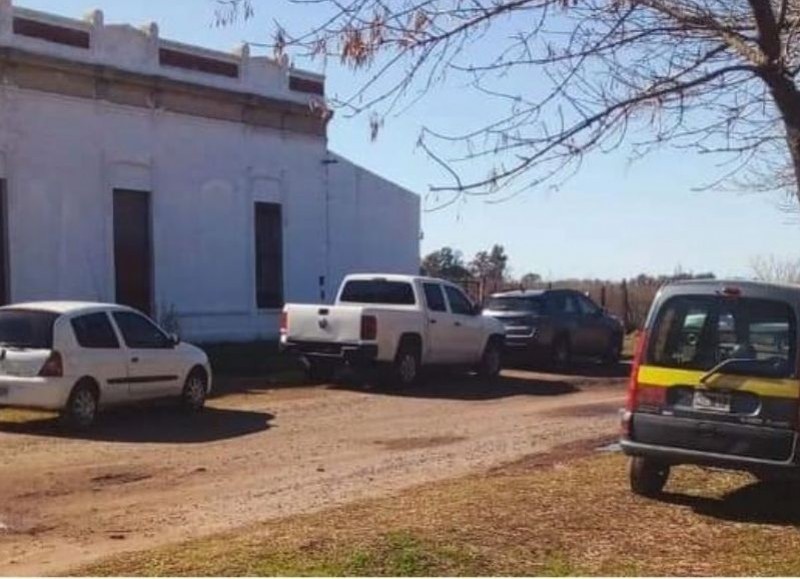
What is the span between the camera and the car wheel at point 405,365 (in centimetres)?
2162

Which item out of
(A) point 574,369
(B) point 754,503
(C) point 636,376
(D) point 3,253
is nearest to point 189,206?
(D) point 3,253

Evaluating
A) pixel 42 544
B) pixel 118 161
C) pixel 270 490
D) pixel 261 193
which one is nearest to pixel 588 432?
pixel 270 490

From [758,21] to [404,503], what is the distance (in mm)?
4546

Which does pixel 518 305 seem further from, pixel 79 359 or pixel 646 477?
pixel 646 477

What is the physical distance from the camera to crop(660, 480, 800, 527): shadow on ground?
988 centimetres

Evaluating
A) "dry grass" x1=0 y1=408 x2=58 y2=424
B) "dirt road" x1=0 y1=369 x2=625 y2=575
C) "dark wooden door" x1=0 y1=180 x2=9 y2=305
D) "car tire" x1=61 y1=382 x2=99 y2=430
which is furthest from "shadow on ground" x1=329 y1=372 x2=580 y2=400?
"car tire" x1=61 y1=382 x2=99 y2=430

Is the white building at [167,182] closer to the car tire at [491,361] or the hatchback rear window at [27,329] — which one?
the car tire at [491,361]

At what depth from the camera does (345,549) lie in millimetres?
7969

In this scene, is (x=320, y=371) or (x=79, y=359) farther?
(x=320, y=371)

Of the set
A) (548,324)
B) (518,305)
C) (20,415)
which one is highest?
(518,305)

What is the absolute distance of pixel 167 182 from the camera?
88.7 feet

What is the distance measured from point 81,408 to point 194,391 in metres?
2.59

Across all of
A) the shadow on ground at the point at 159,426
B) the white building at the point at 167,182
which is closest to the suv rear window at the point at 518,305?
the white building at the point at 167,182

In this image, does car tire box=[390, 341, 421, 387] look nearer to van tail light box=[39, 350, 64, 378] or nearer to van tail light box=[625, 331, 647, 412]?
van tail light box=[39, 350, 64, 378]
